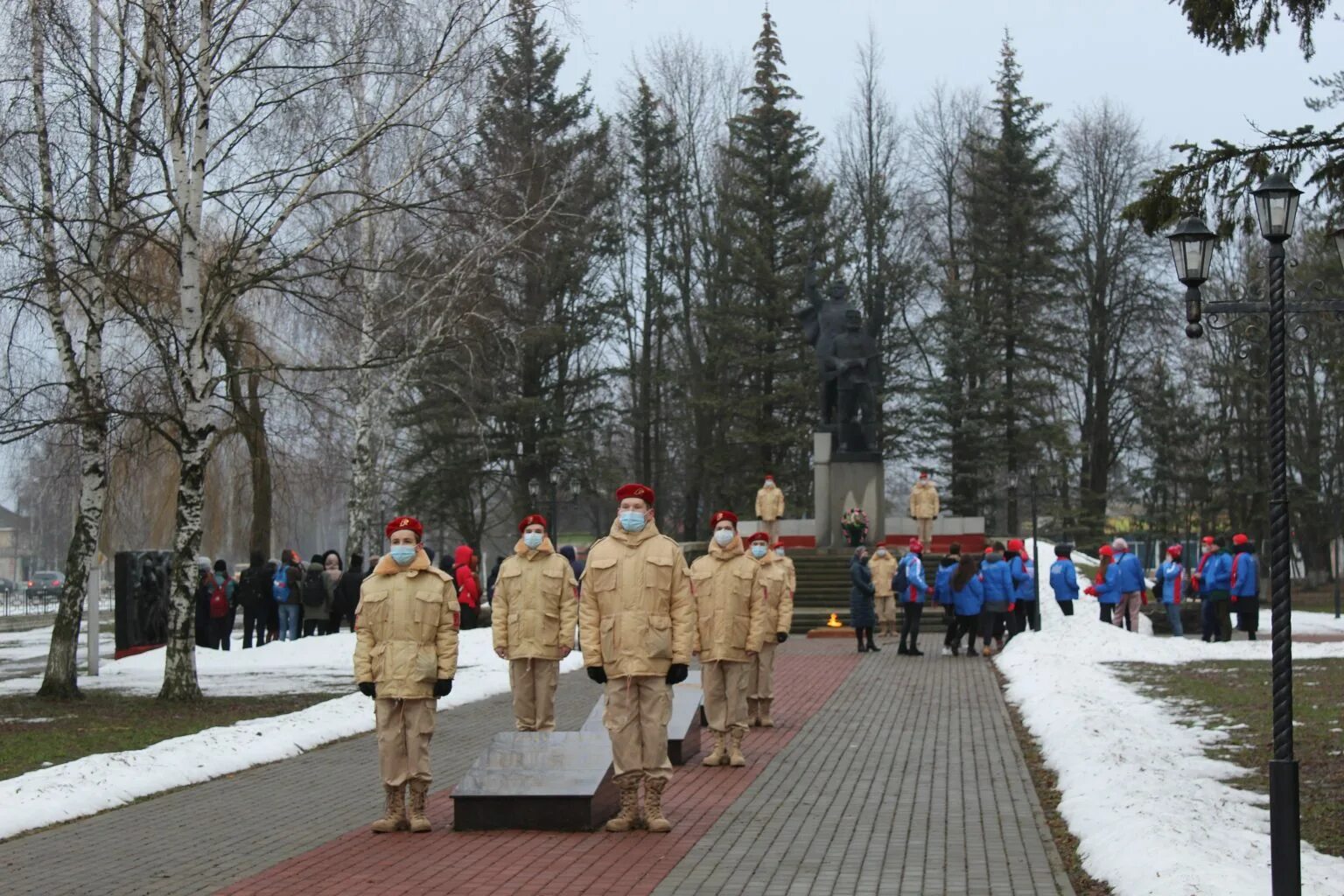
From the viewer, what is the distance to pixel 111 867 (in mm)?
9477

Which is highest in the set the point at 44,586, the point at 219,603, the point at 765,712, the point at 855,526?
the point at 855,526

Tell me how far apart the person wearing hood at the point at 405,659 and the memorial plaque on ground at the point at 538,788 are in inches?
12.7

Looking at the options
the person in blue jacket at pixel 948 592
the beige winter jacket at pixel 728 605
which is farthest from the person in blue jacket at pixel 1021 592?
the beige winter jacket at pixel 728 605

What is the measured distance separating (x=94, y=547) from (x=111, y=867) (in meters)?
11.5

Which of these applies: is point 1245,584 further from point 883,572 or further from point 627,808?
point 627,808

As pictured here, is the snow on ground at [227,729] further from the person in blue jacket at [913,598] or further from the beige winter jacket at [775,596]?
the person in blue jacket at [913,598]

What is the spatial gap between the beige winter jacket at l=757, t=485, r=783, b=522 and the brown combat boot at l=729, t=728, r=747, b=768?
104 ft

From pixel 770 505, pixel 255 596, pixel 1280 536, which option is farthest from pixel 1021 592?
pixel 1280 536

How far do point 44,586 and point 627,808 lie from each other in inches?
2690

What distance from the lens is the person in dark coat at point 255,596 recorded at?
98.5 ft

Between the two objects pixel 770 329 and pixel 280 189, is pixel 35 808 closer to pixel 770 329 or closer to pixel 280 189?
pixel 280 189

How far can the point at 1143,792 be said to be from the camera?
435 inches

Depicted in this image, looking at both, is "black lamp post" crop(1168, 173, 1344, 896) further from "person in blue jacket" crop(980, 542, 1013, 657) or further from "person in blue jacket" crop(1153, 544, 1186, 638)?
"person in blue jacket" crop(1153, 544, 1186, 638)

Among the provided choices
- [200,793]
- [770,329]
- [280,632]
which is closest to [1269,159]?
[200,793]
